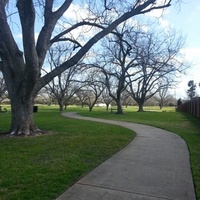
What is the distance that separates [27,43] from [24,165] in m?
4.57

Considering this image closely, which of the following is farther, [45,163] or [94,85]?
[94,85]

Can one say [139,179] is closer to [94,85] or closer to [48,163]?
[48,163]

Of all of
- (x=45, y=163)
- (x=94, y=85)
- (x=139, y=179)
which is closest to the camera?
(x=139, y=179)

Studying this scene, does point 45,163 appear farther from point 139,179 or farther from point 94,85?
point 94,85

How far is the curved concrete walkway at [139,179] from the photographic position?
3670mm

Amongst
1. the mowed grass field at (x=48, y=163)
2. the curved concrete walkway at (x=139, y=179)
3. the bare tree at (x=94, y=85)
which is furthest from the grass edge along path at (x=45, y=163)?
the bare tree at (x=94, y=85)

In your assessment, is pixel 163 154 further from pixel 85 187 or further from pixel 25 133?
pixel 25 133

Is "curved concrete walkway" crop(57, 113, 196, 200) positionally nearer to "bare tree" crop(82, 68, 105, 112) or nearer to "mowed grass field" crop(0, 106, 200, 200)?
"mowed grass field" crop(0, 106, 200, 200)

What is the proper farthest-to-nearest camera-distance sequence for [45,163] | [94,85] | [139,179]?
1. [94,85]
2. [45,163]
3. [139,179]

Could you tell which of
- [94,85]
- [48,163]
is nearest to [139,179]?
[48,163]

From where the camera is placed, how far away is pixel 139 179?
436 centimetres

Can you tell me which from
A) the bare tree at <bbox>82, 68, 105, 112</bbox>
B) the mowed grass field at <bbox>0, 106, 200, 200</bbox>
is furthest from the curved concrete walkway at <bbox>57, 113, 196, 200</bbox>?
the bare tree at <bbox>82, 68, 105, 112</bbox>

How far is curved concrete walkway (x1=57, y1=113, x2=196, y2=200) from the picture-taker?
3.67m

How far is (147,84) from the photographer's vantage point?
43375 millimetres
